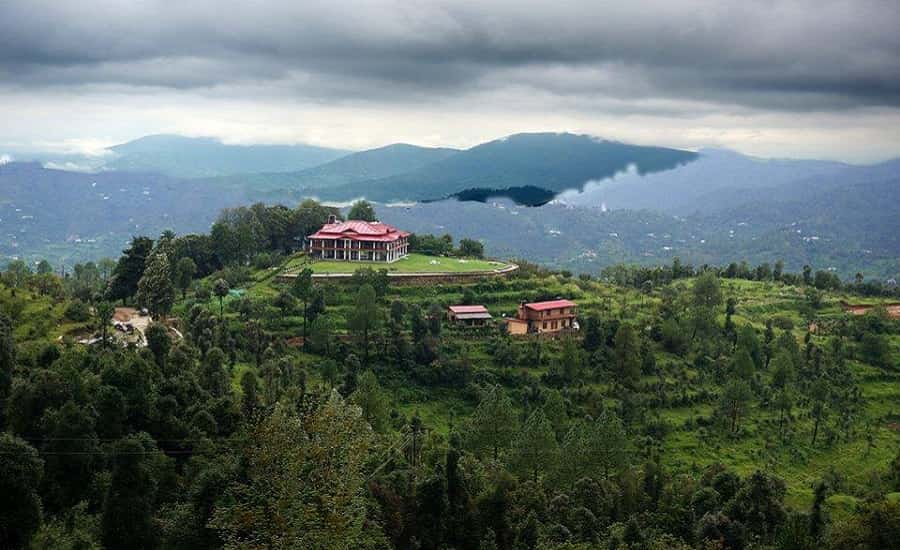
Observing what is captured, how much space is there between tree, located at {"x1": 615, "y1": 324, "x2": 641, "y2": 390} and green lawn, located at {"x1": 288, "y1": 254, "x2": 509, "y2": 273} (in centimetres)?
1415

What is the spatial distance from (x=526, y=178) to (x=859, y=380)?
97.0 feet

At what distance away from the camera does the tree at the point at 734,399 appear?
4091 centimetres

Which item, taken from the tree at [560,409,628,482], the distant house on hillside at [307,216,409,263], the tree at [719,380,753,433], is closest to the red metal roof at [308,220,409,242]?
the distant house on hillside at [307,216,409,263]

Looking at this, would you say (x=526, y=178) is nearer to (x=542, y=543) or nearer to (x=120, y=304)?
(x=542, y=543)

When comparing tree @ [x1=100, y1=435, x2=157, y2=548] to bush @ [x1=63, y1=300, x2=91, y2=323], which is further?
bush @ [x1=63, y1=300, x2=91, y2=323]

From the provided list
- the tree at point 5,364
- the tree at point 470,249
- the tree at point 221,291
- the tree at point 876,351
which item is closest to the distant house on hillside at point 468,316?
the tree at point 221,291

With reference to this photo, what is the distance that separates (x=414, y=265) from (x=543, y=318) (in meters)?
12.0

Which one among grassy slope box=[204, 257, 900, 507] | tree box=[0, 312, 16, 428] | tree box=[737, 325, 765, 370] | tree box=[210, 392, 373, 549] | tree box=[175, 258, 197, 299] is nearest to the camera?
tree box=[210, 392, 373, 549]

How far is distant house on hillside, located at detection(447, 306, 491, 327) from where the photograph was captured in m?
48.2

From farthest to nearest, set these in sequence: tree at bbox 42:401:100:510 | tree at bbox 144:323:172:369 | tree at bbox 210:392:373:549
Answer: tree at bbox 144:323:172:369 → tree at bbox 42:401:100:510 → tree at bbox 210:392:373:549

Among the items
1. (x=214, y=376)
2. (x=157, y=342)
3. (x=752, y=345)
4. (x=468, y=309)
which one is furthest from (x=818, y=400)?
(x=157, y=342)

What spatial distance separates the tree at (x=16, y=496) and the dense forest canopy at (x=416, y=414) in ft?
0.15

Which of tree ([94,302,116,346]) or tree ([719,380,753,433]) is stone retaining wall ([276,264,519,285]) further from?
tree ([719,380,753,433])

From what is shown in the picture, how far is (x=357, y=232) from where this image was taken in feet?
186
